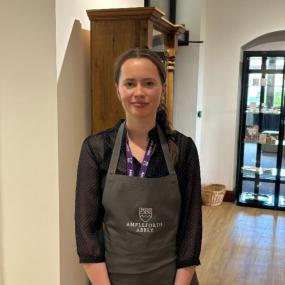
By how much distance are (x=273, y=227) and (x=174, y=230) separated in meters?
3.13

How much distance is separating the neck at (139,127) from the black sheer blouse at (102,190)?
0.8 inches

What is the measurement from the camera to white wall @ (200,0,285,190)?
4.57 m

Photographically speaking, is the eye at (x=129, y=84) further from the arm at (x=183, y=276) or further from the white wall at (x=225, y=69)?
the white wall at (x=225, y=69)

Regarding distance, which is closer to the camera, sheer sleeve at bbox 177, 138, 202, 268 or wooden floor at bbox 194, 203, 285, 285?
sheer sleeve at bbox 177, 138, 202, 268

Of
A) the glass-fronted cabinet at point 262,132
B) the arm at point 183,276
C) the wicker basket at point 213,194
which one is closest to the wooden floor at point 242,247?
the wicker basket at point 213,194

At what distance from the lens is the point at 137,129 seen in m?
1.34

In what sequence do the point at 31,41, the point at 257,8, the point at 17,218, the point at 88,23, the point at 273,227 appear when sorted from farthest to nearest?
the point at 257,8 < the point at 273,227 < the point at 88,23 < the point at 17,218 < the point at 31,41

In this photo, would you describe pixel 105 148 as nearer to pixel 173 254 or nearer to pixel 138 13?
pixel 173 254

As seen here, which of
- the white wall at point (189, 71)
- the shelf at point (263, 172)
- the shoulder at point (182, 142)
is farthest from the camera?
the shelf at point (263, 172)

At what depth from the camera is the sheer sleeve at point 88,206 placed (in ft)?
4.28

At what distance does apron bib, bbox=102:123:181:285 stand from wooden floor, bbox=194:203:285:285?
6.13 ft

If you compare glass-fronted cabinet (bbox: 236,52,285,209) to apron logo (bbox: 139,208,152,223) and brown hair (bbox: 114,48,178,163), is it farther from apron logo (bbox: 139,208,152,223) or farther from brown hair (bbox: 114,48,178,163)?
apron logo (bbox: 139,208,152,223)

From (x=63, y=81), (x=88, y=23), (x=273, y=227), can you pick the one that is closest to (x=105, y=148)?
(x=63, y=81)

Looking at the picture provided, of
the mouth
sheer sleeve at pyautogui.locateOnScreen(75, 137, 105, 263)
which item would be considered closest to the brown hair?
the mouth
